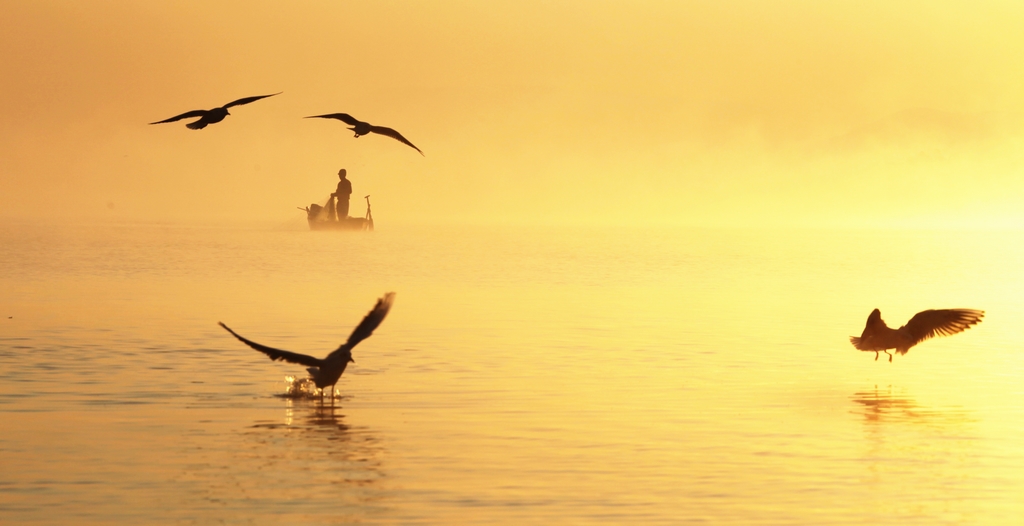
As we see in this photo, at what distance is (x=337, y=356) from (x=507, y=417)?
7.80 ft

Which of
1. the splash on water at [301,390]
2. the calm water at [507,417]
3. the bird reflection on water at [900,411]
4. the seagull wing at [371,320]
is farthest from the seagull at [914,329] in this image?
the splash on water at [301,390]

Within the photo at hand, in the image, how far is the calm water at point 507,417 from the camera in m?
15.4

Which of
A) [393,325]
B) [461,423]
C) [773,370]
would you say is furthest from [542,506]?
[393,325]

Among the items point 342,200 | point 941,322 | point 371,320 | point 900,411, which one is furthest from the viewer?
point 342,200

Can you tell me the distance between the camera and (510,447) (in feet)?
59.4

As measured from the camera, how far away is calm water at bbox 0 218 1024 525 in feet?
50.5

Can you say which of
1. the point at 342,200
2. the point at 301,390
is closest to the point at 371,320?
the point at 301,390

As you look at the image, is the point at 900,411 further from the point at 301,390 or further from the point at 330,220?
the point at 330,220

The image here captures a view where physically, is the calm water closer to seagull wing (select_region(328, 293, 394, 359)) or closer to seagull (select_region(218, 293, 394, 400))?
seagull (select_region(218, 293, 394, 400))

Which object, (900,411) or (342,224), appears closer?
(900,411)

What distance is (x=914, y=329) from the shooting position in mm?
24688

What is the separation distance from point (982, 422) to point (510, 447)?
6568mm

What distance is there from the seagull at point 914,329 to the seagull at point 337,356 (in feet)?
26.2

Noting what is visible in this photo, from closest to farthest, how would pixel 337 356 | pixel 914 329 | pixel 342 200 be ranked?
pixel 337 356 → pixel 914 329 → pixel 342 200
